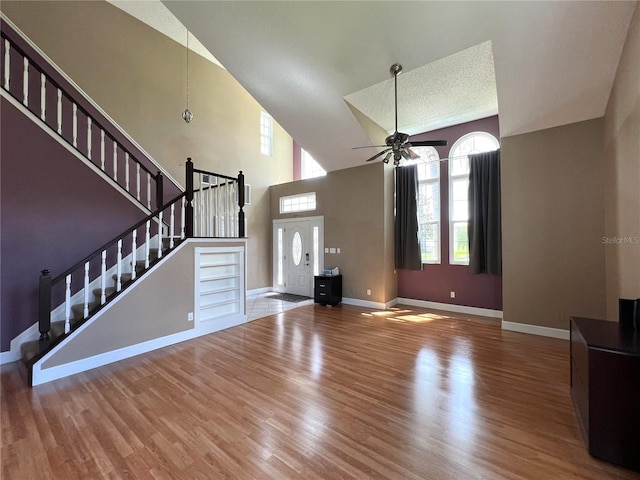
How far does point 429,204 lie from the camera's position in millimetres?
5934

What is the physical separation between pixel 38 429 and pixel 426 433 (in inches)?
116

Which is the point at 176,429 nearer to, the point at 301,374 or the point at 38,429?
the point at 38,429

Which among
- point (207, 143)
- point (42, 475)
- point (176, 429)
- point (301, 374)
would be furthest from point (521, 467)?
point (207, 143)

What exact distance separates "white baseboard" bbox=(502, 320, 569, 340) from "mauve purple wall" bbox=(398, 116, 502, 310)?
87 centimetres

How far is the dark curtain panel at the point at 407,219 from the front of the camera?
586cm

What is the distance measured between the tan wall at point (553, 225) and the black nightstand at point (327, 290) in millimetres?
3186

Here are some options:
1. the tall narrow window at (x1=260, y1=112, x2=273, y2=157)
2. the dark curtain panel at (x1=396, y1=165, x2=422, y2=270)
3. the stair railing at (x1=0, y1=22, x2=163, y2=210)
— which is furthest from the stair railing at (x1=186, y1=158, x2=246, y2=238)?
the dark curtain panel at (x1=396, y1=165, x2=422, y2=270)

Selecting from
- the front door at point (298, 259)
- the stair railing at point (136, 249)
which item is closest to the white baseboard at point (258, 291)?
the front door at point (298, 259)

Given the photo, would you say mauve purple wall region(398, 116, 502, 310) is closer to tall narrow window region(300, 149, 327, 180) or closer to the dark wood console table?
tall narrow window region(300, 149, 327, 180)

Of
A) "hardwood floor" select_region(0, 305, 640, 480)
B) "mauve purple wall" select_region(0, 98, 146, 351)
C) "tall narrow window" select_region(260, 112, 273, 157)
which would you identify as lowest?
"hardwood floor" select_region(0, 305, 640, 480)

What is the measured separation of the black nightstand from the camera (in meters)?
6.06

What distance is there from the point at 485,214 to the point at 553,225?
119 centimetres

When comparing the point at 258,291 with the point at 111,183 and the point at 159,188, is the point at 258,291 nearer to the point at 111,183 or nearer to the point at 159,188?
the point at 159,188

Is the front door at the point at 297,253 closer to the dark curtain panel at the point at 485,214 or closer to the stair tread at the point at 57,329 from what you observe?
the dark curtain panel at the point at 485,214
